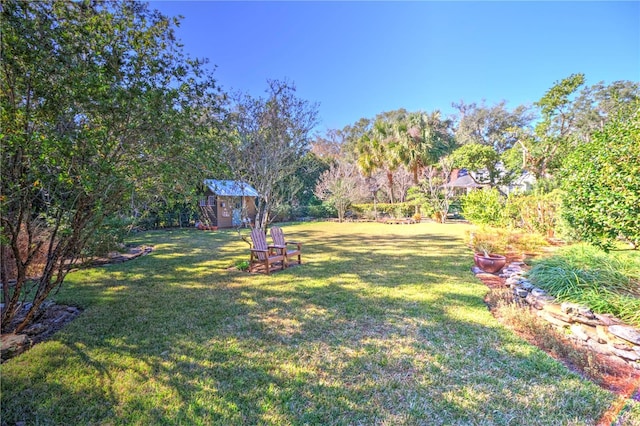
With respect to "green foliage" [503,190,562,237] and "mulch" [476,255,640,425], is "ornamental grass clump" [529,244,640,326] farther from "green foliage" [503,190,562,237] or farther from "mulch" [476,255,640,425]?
"green foliage" [503,190,562,237]

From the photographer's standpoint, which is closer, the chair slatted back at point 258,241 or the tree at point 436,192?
the chair slatted back at point 258,241

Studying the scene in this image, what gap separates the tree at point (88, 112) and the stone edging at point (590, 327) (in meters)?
5.06

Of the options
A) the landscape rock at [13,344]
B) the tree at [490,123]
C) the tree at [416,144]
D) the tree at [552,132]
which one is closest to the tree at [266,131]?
the landscape rock at [13,344]

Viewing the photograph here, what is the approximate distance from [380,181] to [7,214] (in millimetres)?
22827

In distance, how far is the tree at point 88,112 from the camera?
246cm

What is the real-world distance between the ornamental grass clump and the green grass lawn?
39.7 inches

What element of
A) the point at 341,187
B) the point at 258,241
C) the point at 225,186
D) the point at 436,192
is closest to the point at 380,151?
the point at 341,187

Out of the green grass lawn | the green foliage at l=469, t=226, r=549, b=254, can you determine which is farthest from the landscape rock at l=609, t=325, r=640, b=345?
the green foliage at l=469, t=226, r=549, b=254

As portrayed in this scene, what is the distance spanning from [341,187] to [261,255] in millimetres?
14172

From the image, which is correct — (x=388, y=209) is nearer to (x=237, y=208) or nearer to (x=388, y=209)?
(x=388, y=209)

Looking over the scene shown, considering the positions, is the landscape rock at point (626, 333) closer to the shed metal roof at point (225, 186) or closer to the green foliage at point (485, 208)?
the shed metal roof at point (225, 186)

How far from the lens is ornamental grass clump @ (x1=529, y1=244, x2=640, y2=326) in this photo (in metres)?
3.29

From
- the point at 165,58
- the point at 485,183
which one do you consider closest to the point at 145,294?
the point at 165,58

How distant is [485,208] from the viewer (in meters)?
10.2
